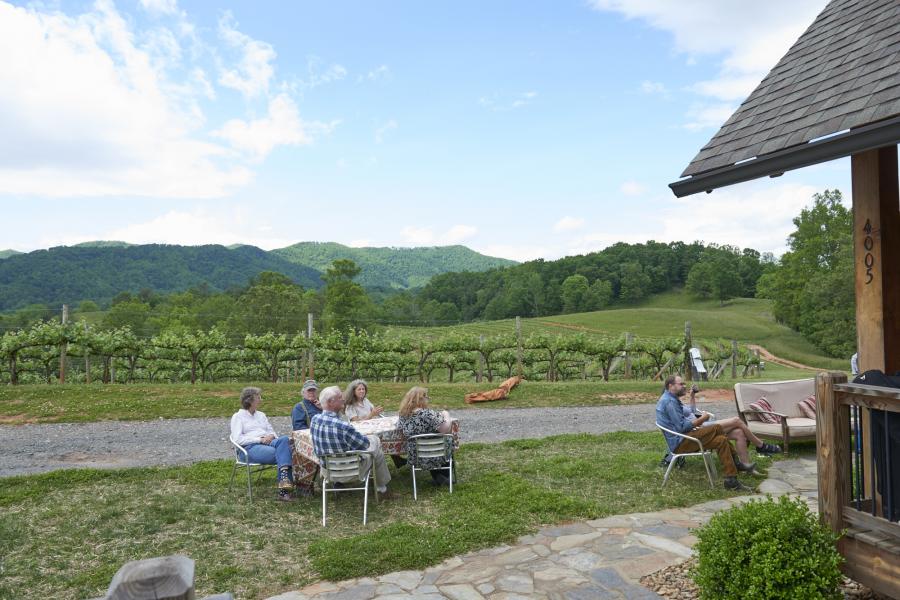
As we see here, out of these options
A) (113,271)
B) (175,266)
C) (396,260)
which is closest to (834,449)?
(113,271)

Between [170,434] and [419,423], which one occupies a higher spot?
[419,423]

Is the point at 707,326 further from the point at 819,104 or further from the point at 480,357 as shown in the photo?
the point at 819,104

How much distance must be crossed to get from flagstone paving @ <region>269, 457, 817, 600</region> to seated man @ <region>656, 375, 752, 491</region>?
3.46ft

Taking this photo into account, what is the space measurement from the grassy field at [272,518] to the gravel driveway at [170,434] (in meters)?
1.29

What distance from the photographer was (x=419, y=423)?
6309 millimetres

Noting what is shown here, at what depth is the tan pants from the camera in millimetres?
6082

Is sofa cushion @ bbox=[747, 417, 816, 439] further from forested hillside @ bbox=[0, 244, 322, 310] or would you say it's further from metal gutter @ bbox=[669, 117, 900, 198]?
forested hillside @ bbox=[0, 244, 322, 310]

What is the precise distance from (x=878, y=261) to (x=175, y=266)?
89.4 meters

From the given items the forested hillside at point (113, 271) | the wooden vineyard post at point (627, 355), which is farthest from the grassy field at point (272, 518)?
the forested hillside at point (113, 271)

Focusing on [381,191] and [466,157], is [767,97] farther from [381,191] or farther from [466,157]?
[381,191]

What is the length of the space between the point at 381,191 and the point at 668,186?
30.0 metres

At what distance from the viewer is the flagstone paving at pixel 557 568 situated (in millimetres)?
3805

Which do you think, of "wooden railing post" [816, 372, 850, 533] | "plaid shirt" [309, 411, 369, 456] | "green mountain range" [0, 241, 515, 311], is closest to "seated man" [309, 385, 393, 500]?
"plaid shirt" [309, 411, 369, 456]

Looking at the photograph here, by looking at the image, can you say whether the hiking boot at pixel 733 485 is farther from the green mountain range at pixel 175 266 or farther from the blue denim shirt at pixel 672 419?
the green mountain range at pixel 175 266
